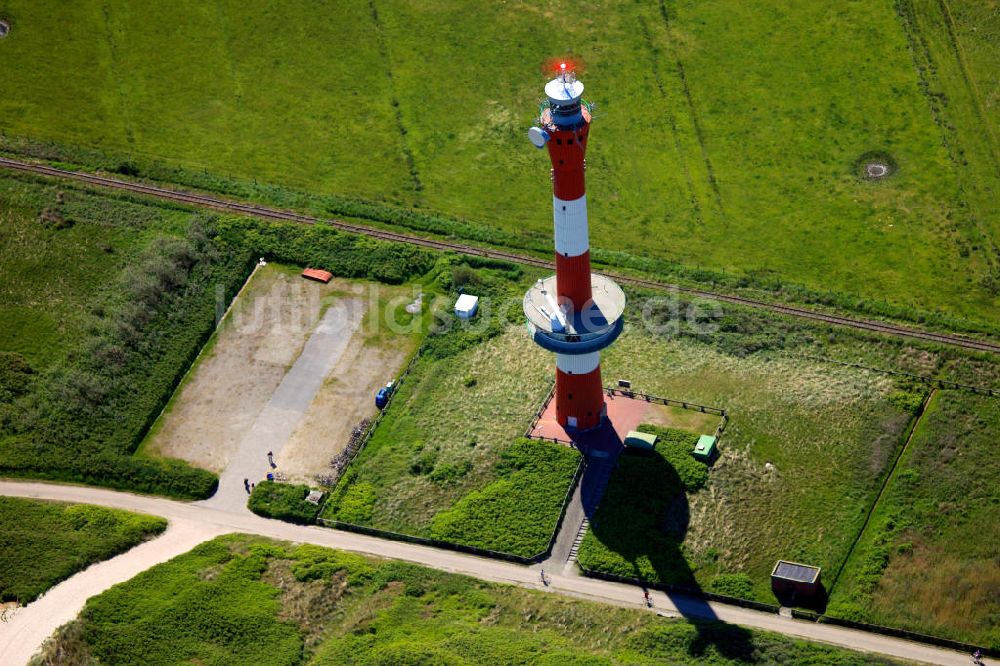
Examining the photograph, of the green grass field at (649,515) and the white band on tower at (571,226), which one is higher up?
the white band on tower at (571,226)

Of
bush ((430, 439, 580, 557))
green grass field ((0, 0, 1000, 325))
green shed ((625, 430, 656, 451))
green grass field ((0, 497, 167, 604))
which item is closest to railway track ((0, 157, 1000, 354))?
green grass field ((0, 0, 1000, 325))

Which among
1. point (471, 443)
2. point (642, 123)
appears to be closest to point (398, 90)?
point (642, 123)

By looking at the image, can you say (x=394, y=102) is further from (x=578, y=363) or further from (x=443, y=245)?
(x=578, y=363)

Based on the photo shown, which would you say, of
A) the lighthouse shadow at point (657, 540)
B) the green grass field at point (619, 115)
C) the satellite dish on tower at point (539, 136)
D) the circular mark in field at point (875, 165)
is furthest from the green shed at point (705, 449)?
the circular mark in field at point (875, 165)

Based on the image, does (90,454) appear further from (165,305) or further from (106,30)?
(106,30)

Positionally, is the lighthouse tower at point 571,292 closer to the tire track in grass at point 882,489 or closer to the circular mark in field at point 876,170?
the tire track in grass at point 882,489

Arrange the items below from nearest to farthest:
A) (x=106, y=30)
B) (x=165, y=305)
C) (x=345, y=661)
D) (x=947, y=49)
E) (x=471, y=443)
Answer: (x=345, y=661), (x=471, y=443), (x=165, y=305), (x=947, y=49), (x=106, y=30)
